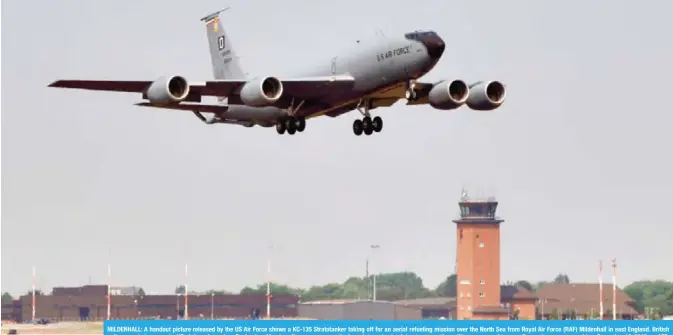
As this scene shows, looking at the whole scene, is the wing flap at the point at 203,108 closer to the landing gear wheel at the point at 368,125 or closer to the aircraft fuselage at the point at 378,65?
the aircraft fuselage at the point at 378,65

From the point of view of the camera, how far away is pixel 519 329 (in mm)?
78625

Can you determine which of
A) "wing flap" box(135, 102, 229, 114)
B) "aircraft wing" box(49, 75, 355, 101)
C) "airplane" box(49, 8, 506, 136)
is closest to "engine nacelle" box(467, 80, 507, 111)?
"airplane" box(49, 8, 506, 136)

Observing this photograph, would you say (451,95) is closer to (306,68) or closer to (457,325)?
(306,68)

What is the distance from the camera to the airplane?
3273 inches

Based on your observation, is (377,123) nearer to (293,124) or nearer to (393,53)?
(293,124)

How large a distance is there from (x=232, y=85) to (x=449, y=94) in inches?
509

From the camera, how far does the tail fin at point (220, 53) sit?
103 m

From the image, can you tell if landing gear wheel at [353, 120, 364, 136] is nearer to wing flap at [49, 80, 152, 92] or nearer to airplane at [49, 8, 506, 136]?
airplane at [49, 8, 506, 136]

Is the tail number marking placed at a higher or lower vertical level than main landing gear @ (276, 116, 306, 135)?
higher

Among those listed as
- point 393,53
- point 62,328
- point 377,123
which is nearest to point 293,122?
point 377,123

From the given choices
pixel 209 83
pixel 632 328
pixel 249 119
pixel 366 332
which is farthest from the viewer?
pixel 249 119

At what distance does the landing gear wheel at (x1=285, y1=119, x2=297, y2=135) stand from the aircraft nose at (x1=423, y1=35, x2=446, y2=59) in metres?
10.9

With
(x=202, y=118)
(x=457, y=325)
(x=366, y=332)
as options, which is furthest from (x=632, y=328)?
(x=202, y=118)

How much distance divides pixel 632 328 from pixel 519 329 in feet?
22.8
